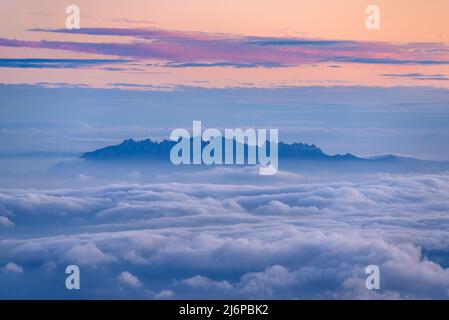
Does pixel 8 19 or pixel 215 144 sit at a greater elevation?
pixel 8 19

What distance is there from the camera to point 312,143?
6289mm

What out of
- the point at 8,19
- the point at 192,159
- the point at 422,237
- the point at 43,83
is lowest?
the point at 422,237

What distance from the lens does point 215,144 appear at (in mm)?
6266

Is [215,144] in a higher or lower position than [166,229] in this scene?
higher

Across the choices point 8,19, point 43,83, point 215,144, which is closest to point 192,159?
point 215,144

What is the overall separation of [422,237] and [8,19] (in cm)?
287

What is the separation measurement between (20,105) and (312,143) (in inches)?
71.3
